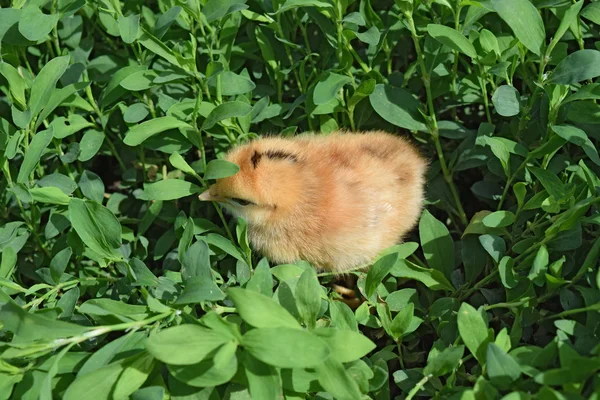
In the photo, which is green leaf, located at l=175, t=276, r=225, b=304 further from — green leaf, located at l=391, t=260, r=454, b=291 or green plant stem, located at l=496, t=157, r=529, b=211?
green plant stem, located at l=496, t=157, r=529, b=211

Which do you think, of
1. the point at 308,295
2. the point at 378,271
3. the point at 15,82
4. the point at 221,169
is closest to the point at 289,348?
the point at 308,295

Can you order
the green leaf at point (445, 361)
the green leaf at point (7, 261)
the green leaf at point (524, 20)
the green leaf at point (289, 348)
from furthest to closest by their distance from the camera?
the green leaf at point (7, 261), the green leaf at point (524, 20), the green leaf at point (445, 361), the green leaf at point (289, 348)

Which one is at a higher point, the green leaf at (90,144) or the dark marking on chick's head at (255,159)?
the dark marking on chick's head at (255,159)

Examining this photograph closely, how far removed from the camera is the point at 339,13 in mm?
2055

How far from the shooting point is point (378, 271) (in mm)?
1841

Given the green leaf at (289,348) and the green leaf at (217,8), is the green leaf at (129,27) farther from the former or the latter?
the green leaf at (289,348)

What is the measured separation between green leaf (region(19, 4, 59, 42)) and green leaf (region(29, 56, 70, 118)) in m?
0.08

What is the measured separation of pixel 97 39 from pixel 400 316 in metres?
1.62

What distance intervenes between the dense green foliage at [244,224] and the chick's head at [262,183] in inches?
4.2

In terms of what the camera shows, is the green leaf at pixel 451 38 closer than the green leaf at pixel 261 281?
No

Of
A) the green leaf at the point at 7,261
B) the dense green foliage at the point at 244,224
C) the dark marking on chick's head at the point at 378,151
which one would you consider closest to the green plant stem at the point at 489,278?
the dense green foliage at the point at 244,224

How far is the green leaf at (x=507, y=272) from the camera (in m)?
1.82

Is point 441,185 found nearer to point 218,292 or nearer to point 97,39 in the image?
point 218,292

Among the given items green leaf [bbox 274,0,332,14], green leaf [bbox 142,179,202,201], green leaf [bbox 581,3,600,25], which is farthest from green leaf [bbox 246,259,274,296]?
green leaf [bbox 581,3,600,25]
